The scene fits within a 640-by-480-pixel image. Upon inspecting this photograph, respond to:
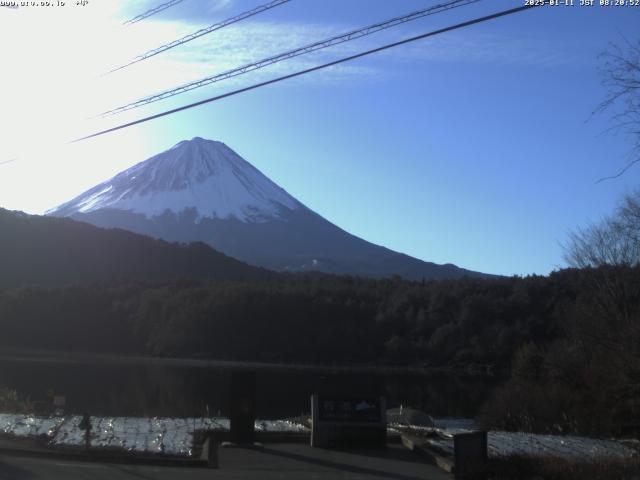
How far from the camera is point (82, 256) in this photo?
11794cm

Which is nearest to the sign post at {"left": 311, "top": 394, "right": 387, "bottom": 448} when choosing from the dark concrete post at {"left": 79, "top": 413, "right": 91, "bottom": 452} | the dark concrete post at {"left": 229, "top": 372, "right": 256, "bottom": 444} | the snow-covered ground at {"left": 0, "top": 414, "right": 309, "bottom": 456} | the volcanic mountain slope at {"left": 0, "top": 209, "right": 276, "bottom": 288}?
the dark concrete post at {"left": 229, "top": 372, "right": 256, "bottom": 444}

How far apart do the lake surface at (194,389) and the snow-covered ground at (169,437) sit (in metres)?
8.43

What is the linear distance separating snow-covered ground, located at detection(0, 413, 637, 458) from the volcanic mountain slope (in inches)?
3722

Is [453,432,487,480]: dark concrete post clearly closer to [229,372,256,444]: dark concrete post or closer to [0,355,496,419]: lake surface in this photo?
[229,372,256,444]: dark concrete post

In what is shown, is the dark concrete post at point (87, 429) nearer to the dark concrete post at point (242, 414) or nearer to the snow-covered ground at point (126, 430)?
the snow-covered ground at point (126, 430)

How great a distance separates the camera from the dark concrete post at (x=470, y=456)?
12383 millimetres

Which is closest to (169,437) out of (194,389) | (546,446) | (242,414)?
(242,414)

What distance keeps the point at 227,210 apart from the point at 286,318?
10284 cm

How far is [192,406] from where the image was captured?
1336 inches

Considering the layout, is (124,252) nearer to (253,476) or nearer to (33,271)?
(33,271)

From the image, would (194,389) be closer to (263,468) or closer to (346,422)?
(346,422)

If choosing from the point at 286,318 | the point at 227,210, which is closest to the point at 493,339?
the point at 286,318

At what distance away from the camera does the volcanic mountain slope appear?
111 metres

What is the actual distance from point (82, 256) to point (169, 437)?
106626 millimetres
